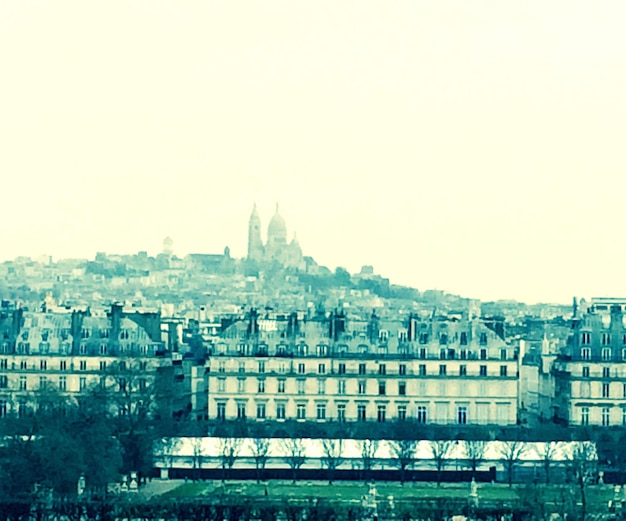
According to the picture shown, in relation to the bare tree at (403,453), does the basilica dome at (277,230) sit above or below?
above

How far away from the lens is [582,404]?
5541cm

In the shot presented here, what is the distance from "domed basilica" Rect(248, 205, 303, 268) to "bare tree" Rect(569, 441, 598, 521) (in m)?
60.1

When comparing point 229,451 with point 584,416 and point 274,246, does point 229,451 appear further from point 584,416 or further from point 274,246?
point 274,246

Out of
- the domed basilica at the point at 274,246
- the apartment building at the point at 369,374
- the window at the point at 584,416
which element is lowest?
the window at the point at 584,416

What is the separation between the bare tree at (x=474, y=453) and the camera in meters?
47.8

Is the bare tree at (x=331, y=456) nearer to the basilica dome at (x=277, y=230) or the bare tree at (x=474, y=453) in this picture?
the bare tree at (x=474, y=453)

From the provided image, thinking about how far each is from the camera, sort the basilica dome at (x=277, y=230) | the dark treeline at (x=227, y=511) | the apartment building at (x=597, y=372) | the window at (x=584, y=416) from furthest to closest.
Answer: the basilica dome at (x=277, y=230) < the apartment building at (x=597, y=372) < the window at (x=584, y=416) < the dark treeline at (x=227, y=511)

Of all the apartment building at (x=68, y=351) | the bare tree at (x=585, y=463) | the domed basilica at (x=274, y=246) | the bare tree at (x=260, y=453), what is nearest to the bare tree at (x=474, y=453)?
the bare tree at (x=585, y=463)

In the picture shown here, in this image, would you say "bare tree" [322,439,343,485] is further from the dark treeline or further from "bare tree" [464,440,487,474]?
the dark treeline

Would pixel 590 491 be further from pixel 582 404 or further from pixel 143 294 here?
pixel 143 294

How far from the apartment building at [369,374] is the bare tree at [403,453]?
6435mm

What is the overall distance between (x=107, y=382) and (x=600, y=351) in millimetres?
12487

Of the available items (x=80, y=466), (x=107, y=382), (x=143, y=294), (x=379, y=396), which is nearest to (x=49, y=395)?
(x=107, y=382)

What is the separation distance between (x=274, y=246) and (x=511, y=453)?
92.4 m
